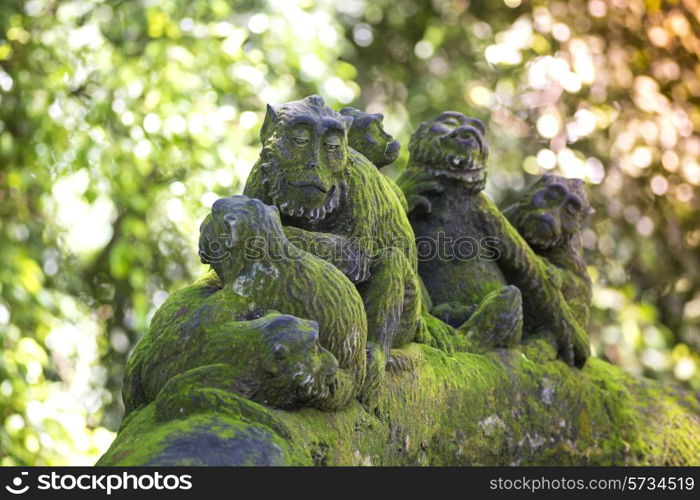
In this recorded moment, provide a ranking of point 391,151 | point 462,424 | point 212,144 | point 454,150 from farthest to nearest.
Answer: point 212,144 → point 454,150 → point 391,151 → point 462,424

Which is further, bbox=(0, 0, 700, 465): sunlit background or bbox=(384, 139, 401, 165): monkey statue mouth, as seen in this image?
bbox=(0, 0, 700, 465): sunlit background

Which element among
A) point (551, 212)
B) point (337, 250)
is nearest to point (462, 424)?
point (337, 250)

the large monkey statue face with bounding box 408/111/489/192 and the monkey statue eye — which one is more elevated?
the monkey statue eye

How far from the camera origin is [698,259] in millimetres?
7562

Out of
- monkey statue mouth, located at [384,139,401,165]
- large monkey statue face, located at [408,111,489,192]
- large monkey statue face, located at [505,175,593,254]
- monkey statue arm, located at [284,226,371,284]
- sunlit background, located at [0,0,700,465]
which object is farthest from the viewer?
sunlit background, located at [0,0,700,465]

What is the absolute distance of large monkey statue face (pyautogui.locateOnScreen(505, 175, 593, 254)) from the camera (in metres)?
4.41

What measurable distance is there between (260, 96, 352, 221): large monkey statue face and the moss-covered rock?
22.6 inches

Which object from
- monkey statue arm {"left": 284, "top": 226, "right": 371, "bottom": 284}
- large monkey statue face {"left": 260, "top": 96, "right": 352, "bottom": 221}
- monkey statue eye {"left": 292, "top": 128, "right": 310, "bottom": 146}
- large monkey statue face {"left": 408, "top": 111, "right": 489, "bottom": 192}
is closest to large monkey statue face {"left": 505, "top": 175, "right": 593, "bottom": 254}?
large monkey statue face {"left": 408, "top": 111, "right": 489, "bottom": 192}

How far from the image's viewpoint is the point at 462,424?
11.9ft

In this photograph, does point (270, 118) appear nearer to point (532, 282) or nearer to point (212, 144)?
point (532, 282)

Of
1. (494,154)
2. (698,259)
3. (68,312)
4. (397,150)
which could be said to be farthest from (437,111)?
(397,150)

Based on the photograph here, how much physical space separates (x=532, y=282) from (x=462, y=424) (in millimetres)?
819

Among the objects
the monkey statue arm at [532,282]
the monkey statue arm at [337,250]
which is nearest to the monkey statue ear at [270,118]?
the monkey statue arm at [337,250]

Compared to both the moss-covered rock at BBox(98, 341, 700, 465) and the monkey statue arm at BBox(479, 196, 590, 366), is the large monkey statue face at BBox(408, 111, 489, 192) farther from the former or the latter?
the moss-covered rock at BBox(98, 341, 700, 465)
